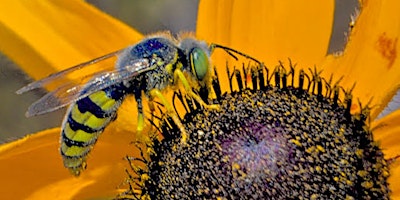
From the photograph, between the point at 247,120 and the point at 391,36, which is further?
A: the point at 391,36

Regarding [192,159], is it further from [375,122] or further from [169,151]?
[375,122]

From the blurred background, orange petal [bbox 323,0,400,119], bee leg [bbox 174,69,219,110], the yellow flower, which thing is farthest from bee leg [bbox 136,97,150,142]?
the blurred background

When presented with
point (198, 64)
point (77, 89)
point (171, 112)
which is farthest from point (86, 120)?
point (198, 64)

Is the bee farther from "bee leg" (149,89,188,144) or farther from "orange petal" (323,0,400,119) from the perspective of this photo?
"orange petal" (323,0,400,119)

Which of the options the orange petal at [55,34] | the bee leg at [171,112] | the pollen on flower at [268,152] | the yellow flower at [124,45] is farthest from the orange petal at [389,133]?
the orange petal at [55,34]

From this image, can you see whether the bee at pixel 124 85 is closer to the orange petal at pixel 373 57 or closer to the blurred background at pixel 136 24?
the orange petal at pixel 373 57

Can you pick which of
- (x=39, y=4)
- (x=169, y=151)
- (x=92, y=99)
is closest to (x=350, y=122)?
(x=169, y=151)
